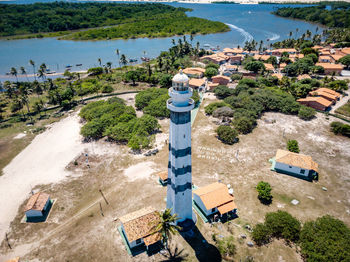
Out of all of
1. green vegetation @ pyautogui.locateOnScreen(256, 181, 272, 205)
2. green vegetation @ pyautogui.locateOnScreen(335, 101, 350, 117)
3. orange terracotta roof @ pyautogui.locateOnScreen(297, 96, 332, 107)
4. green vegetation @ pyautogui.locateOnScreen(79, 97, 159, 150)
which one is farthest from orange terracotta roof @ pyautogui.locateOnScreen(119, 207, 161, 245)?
green vegetation @ pyautogui.locateOnScreen(335, 101, 350, 117)

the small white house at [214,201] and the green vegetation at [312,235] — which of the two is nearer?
the green vegetation at [312,235]

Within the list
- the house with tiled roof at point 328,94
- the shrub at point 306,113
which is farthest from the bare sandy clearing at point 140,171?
the house with tiled roof at point 328,94

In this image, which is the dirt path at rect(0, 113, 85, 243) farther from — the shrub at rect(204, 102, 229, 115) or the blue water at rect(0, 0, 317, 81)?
the blue water at rect(0, 0, 317, 81)

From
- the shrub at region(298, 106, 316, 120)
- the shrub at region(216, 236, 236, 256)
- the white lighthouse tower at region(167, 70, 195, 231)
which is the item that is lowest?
the shrub at region(216, 236, 236, 256)

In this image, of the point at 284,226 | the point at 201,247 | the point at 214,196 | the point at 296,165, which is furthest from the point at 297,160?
the point at 201,247

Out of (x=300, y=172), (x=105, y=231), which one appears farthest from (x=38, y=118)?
(x=300, y=172)

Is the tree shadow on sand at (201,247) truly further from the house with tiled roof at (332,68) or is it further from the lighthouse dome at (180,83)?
the house with tiled roof at (332,68)
